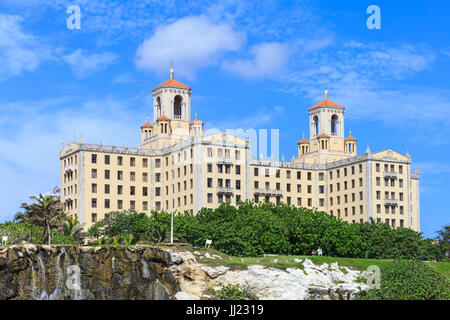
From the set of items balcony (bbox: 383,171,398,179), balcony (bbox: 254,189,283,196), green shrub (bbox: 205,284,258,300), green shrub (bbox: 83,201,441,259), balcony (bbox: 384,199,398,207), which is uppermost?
balcony (bbox: 383,171,398,179)

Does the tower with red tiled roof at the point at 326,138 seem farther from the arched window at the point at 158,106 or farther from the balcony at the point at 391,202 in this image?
the arched window at the point at 158,106

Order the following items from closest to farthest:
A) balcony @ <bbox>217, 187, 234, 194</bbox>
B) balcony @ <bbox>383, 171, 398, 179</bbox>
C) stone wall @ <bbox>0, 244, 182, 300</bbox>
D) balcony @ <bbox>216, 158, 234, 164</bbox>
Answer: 1. stone wall @ <bbox>0, 244, 182, 300</bbox>
2. balcony @ <bbox>217, 187, 234, 194</bbox>
3. balcony @ <bbox>216, 158, 234, 164</bbox>
4. balcony @ <bbox>383, 171, 398, 179</bbox>

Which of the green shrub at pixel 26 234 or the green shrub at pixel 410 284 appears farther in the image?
the green shrub at pixel 26 234

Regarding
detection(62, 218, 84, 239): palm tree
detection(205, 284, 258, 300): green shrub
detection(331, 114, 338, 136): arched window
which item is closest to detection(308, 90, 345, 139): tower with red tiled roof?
detection(331, 114, 338, 136): arched window

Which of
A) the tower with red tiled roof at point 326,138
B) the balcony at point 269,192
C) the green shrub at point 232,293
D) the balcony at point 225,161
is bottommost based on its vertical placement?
the green shrub at point 232,293

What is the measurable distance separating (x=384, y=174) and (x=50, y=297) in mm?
82558

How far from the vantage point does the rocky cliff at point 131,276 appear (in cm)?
10006

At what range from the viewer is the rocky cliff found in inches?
3939

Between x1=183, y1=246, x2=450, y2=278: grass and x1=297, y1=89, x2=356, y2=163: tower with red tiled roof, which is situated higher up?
x1=297, y1=89, x2=356, y2=163: tower with red tiled roof

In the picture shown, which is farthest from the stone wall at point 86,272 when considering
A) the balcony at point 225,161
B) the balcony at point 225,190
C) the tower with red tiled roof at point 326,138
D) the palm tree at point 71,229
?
the tower with red tiled roof at point 326,138

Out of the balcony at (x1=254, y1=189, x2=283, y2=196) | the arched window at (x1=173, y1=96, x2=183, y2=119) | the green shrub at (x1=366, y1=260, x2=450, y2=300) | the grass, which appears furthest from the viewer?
the arched window at (x1=173, y1=96, x2=183, y2=119)

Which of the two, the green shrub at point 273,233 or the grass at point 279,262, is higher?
the green shrub at point 273,233

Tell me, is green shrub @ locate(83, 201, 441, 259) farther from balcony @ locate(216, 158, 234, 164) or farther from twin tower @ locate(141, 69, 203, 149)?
twin tower @ locate(141, 69, 203, 149)
